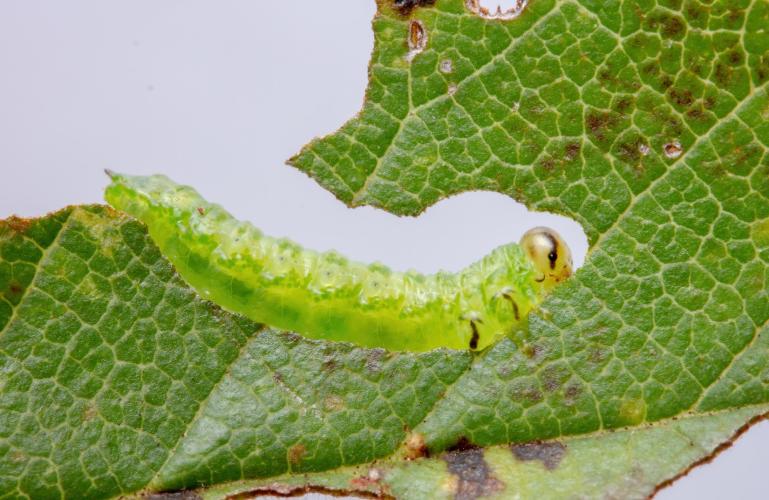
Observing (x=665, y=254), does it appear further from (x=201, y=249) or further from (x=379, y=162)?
(x=201, y=249)

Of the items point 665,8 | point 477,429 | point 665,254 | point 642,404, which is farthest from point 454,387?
point 665,8

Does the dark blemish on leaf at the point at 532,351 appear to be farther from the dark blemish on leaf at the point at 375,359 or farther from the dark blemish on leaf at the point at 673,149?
the dark blemish on leaf at the point at 673,149

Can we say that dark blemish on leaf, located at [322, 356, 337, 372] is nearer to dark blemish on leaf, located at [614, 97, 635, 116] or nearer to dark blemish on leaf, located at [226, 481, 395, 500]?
dark blemish on leaf, located at [226, 481, 395, 500]

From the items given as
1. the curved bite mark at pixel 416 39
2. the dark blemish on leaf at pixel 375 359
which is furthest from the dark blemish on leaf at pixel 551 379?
the curved bite mark at pixel 416 39

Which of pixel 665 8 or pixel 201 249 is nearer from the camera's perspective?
pixel 665 8

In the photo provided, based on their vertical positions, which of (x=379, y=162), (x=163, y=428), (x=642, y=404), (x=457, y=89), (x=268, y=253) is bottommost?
(x=642, y=404)
